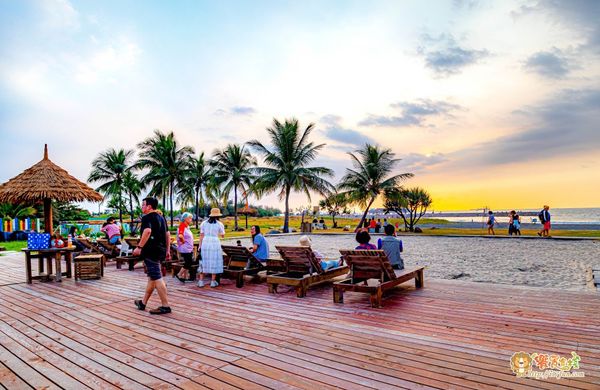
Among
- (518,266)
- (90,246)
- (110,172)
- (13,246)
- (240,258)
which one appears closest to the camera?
(240,258)

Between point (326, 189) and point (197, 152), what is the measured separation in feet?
44.9

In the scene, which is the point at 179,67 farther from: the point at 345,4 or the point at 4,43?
the point at 345,4

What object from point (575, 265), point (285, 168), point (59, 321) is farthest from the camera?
point (285, 168)

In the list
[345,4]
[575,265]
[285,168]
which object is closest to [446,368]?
[575,265]

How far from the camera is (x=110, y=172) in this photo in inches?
1266

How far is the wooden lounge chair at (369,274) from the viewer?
5.07 meters

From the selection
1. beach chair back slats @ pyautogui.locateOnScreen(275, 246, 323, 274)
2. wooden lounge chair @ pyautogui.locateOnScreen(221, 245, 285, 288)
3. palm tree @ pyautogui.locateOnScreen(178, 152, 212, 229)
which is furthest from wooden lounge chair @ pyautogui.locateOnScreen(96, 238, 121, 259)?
palm tree @ pyautogui.locateOnScreen(178, 152, 212, 229)

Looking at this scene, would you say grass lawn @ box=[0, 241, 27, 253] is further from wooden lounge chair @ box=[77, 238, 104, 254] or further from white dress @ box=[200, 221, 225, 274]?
white dress @ box=[200, 221, 225, 274]

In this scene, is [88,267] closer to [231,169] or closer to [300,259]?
[300,259]

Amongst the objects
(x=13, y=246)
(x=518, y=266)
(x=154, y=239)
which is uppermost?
(x=154, y=239)

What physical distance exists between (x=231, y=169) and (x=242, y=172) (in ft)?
3.37

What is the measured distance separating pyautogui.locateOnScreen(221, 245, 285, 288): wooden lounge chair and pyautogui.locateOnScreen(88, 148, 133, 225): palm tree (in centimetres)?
2839

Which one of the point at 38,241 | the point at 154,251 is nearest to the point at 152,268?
the point at 154,251

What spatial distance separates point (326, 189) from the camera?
90.1 feet
